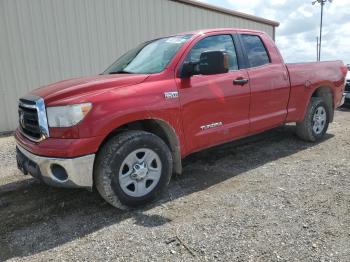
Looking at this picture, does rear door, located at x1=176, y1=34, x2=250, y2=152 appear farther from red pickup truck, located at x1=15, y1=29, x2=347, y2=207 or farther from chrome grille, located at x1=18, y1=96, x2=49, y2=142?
chrome grille, located at x1=18, y1=96, x2=49, y2=142

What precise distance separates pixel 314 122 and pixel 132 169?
3.89 metres

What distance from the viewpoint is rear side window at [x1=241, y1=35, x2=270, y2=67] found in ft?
16.4

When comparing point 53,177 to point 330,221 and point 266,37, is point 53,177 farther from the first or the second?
point 266,37

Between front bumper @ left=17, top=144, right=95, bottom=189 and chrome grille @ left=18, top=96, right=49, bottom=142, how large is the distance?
0.79 ft

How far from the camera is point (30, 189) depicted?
176 inches

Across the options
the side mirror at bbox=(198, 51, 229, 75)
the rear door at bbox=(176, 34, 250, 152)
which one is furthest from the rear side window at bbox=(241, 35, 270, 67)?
the side mirror at bbox=(198, 51, 229, 75)

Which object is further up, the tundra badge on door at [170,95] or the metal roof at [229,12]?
the metal roof at [229,12]

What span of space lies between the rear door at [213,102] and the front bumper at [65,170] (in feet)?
4.10

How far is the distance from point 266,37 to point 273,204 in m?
2.83

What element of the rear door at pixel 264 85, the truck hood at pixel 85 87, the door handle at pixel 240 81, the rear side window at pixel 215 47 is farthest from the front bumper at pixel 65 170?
the rear door at pixel 264 85

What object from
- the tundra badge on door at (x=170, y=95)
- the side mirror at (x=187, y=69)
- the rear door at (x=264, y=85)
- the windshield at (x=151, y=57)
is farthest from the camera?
the rear door at (x=264, y=85)

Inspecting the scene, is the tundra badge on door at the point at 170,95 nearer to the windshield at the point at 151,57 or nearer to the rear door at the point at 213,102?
the rear door at the point at 213,102

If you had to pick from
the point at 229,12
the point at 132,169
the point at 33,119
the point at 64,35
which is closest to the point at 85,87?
the point at 33,119

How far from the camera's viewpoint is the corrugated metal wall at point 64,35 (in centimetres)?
820
